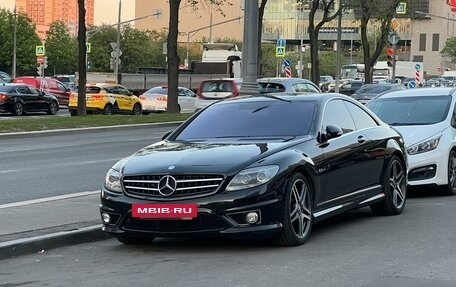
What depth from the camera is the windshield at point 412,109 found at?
12875mm

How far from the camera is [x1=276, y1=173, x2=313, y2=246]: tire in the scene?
7.97 meters

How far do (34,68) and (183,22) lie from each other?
2389 inches

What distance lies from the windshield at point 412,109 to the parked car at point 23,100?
24.6m

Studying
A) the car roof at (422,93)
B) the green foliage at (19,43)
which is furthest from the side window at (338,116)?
the green foliage at (19,43)

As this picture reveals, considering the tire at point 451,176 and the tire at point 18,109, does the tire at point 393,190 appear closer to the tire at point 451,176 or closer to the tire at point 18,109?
the tire at point 451,176

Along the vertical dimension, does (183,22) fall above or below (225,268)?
above

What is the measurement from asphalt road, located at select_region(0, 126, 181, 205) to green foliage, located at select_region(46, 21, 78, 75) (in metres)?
65.2

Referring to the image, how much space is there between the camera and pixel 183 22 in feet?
479

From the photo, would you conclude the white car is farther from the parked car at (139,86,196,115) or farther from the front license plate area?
the parked car at (139,86,196,115)

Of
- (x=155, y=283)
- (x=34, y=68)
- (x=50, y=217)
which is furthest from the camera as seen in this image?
(x=34, y=68)

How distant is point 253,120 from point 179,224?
188 cm

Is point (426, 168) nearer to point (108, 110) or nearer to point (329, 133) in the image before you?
point (329, 133)

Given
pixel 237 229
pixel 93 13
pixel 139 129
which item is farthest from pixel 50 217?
pixel 93 13

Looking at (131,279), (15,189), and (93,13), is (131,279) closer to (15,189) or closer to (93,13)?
(15,189)
